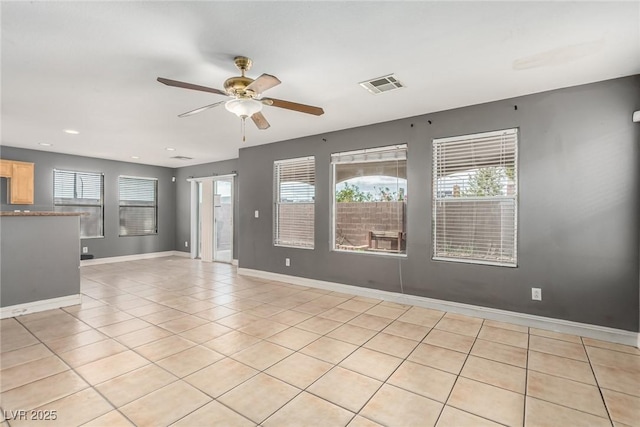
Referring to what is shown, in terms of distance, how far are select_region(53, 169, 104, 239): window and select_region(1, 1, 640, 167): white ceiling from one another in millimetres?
3121

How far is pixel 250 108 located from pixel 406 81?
1.52 m

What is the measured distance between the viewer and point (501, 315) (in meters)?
3.44

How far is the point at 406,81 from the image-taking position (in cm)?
299

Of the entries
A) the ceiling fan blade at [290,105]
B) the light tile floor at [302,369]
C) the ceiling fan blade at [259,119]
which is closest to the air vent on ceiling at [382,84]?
the ceiling fan blade at [290,105]

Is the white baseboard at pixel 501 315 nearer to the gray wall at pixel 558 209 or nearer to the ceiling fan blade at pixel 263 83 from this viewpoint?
the gray wall at pixel 558 209

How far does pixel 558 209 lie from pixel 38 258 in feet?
Answer: 19.3

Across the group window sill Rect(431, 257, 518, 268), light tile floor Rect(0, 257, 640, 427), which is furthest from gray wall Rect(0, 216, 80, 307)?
window sill Rect(431, 257, 518, 268)

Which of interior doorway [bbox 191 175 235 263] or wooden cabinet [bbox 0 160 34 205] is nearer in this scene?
wooden cabinet [bbox 0 160 34 205]

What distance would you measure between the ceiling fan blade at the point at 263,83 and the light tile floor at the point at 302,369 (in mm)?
2138

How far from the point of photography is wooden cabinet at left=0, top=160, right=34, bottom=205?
5703 millimetres

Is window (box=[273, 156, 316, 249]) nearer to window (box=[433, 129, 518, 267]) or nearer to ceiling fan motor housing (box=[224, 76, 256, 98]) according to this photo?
window (box=[433, 129, 518, 267])

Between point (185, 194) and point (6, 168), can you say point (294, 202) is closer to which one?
point (185, 194)

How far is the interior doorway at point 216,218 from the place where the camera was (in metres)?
7.54

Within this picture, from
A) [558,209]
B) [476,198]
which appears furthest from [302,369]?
[558,209]
